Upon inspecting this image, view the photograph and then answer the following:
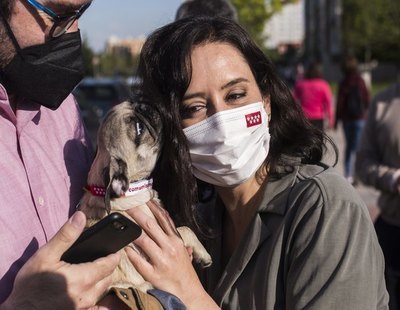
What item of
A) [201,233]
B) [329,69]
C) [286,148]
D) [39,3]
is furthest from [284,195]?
[329,69]

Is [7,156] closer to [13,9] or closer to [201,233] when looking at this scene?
[13,9]

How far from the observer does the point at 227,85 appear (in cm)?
280

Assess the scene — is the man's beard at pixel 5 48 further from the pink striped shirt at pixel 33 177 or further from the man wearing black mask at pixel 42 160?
the pink striped shirt at pixel 33 177

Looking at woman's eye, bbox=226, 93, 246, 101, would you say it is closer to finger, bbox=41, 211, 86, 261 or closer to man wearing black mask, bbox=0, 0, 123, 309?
man wearing black mask, bbox=0, 0, 123, 309

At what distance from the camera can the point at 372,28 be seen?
63.8 meters

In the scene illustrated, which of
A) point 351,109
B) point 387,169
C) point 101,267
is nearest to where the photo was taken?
point 101,267

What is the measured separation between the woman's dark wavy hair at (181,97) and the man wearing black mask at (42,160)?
357 millimetres

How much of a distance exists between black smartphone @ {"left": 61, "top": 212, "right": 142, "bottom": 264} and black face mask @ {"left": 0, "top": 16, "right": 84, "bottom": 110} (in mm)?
696

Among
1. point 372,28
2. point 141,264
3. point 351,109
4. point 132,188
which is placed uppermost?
point 132,188

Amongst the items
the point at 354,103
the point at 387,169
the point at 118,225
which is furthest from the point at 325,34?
the point at 118,225

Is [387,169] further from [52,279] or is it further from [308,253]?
[52,279]

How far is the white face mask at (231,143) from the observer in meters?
2.83

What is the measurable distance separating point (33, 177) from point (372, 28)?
64999 millimetres

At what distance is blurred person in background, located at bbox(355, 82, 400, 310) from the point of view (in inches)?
190
